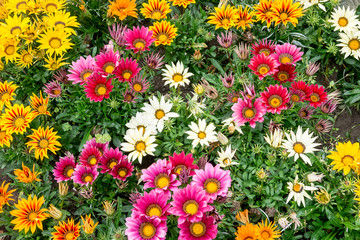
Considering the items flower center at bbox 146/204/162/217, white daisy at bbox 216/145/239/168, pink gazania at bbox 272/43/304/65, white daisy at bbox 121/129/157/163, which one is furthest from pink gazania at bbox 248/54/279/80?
flower center at bbox 146/204/162/217

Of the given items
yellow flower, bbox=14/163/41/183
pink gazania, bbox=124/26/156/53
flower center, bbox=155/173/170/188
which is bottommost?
yellow flower, bbox=14/163/41/183

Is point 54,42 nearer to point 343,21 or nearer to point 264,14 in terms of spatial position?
point 264,14

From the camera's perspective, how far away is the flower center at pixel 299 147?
7.39ft

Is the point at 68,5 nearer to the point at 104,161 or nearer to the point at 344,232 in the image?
the point at 104,161

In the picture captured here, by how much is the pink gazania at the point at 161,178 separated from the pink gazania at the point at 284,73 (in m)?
1.08

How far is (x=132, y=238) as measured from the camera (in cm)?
185

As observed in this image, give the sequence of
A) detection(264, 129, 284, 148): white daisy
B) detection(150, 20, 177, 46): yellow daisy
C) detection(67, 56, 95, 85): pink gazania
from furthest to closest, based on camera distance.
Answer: detection(150, 20, 177, 46): yellow daisy
detection(67, 56, 95, 85): pink gazania
detection(264, 129, 284, 148): white daisy

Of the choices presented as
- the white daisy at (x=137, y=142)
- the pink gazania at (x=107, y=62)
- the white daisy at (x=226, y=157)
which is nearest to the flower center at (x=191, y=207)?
the white daisy at (x=226, y=157)

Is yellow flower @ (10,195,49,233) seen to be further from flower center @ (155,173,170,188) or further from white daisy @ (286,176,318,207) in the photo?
white daisy @ (286,176,318,207)

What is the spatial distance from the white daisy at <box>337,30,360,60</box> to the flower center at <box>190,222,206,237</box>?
74.8 inches

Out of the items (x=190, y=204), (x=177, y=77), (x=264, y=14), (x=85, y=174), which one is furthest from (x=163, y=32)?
(x=190, y=204)

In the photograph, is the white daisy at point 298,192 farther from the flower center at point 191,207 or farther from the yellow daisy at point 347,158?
the flower center at point 191,207

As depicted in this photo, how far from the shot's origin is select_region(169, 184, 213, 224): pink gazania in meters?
1.79

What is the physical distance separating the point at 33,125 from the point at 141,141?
96cm
